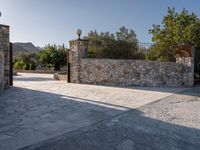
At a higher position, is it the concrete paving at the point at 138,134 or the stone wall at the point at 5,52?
the stone wall at the point at 5,52

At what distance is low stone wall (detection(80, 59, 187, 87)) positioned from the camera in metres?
11.8

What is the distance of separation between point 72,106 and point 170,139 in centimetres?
329

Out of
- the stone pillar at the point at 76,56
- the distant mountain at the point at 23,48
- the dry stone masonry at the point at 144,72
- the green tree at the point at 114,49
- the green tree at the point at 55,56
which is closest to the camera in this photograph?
the dry stone masonry at the point at 144,72

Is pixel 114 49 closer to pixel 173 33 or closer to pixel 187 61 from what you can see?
pixel 173 33

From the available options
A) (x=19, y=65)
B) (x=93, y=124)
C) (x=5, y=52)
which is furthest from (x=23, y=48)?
(x=93, y=124)

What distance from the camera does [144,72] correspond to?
470 inches

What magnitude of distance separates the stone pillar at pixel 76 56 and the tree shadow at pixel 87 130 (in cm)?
726

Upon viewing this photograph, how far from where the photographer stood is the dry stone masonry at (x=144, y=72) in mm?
11734

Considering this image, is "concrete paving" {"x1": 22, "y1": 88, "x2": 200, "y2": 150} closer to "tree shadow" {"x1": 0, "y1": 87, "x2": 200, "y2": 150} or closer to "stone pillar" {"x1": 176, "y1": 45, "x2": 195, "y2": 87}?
"tree shadow" {"x1": 0, "y1": 87, "x2": 200, "y2": 150}

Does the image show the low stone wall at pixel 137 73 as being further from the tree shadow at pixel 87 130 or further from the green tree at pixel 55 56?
the green tree at pixel 55 56

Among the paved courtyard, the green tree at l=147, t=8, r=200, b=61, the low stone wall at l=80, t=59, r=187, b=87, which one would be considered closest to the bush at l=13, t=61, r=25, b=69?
the low stone wall at l=80, t=59, r=187, b=87

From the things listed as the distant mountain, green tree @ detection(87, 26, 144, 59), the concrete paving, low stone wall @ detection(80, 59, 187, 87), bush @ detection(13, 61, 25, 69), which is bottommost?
the concrete paving

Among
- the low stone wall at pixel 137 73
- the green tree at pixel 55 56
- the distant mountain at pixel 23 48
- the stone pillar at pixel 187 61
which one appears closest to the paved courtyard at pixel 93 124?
the low stone wall at pixel 137 73

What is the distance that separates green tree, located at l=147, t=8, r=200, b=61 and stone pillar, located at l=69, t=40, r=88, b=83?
396cm
